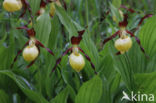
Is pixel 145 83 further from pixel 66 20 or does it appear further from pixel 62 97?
pixel 66 20

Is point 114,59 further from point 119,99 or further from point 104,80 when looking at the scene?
point 119,99

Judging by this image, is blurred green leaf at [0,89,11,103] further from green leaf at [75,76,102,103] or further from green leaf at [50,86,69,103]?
green leaf at [75,76,102,103]

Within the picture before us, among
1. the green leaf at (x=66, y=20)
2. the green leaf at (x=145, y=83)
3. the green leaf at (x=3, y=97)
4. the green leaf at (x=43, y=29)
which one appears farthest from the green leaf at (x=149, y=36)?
the green leaf at (x=3, y=97)

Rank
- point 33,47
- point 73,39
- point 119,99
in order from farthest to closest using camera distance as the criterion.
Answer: point 119,99 < point 73,39 < point 33,47

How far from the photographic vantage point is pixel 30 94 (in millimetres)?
1345

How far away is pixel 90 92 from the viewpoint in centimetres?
125

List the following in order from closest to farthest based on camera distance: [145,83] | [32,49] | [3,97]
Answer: [32,49] → [145,83] → [3,97]

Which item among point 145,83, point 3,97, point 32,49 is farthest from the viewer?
point 3,97

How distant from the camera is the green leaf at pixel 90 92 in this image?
3.93ft

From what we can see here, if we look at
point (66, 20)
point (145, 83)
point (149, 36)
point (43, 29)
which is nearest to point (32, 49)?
point (43, 29)

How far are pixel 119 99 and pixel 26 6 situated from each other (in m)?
0.89

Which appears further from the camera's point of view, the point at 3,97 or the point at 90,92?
the point at 3,97

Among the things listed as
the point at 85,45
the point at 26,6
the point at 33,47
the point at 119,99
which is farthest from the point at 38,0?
the point at 119,99

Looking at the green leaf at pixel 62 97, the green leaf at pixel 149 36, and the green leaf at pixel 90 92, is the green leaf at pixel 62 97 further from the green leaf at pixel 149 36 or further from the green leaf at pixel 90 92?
the green leaf at pixel 149 36
